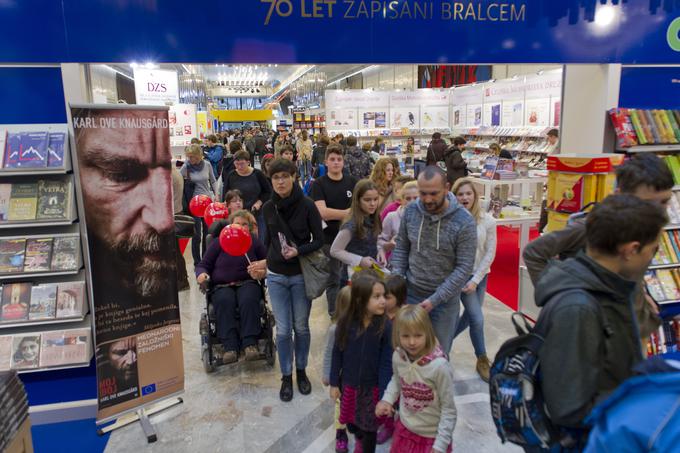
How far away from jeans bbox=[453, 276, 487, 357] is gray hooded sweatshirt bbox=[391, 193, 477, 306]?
934mm

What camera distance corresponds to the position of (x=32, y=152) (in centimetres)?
327

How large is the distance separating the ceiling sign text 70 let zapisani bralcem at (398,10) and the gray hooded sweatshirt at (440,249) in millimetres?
1865

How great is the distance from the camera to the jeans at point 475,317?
3898 mm

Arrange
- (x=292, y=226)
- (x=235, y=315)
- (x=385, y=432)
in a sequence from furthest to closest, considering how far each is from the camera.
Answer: (x=235, y=315)
(x=292, y=226)
(x=385, y=432)

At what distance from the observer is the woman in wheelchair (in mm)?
4059

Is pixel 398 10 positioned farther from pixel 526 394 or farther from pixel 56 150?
pixel 526 394

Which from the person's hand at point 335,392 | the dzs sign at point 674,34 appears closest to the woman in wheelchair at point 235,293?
the person's hand at point 335,392

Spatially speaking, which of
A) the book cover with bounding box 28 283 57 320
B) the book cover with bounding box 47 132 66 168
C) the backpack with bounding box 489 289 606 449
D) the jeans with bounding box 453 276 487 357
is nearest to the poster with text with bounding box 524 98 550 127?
the jeans with bounding box 453 276 487 357

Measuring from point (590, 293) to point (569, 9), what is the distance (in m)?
3.70

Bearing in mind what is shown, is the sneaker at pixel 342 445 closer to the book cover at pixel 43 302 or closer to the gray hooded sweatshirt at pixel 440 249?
the gray hooded sweatshirt at pixel 440 249

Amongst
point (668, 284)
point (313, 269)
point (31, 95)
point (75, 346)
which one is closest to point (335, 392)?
point (313, 269)

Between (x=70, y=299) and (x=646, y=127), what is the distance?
469 cm

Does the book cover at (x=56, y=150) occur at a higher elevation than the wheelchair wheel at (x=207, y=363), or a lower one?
higher

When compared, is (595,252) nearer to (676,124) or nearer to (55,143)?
(55,143)
